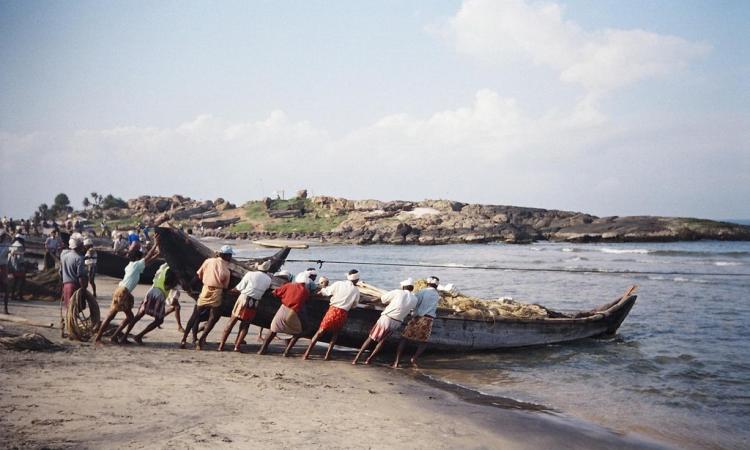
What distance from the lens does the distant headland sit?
214 ft

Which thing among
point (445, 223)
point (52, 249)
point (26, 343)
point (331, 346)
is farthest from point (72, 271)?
point (445, 223)

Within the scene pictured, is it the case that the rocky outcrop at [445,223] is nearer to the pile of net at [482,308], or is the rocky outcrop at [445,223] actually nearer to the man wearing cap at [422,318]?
the pile of net at [482,308]

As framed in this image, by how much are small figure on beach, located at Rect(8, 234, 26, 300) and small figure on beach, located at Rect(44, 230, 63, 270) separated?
2.54 m

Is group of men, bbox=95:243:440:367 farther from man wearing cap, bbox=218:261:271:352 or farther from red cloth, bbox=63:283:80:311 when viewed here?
red cloth, bbox=63:283:80:311

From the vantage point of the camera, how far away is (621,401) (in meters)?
8.88

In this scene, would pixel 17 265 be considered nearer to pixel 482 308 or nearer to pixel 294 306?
pixel 294 306

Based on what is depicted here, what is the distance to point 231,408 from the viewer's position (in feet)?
21.0

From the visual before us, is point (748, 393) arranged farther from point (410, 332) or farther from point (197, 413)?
point (197, 413)

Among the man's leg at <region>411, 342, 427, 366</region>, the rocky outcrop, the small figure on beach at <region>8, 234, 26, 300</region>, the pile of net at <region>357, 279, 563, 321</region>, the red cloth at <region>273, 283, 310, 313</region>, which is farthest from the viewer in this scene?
the rocky outcrop

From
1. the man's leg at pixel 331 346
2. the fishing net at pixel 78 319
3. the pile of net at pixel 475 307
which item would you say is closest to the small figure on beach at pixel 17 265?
the fishing net at pixel 78 319

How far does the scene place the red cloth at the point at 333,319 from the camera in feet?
32.7

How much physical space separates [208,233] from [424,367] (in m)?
63.5

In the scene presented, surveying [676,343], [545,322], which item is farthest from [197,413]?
[676,343]

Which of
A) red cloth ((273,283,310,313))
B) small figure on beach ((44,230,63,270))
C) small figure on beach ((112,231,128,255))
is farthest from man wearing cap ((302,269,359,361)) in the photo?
small figure on beach ((112,231,128,255))
